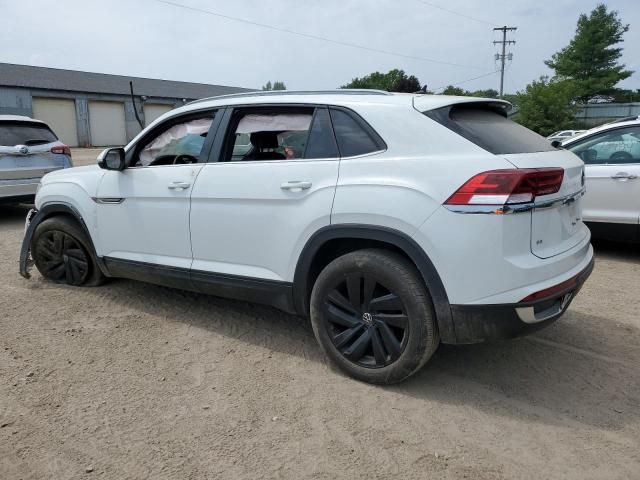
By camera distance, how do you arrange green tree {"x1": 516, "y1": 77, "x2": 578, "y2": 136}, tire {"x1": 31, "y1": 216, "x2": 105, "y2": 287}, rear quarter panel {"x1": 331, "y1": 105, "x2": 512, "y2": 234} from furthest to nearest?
green tree {"x1": 516, "y1": 77, "x2": 578, "y2": 136} < tire {"x1": 31, "y1": 216, "x2": 105, "y2": 287} < rear quarter panel {"x1": 331, "y1": 105, "x2": 512, "y2": 234}

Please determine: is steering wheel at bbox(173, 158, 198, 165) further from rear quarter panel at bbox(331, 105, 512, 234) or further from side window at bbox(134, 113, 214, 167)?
rear quarter panel at bbox(331, 105, 512, 234)

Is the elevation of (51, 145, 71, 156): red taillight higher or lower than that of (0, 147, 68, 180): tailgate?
higher

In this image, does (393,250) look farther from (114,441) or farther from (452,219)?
(114,441)

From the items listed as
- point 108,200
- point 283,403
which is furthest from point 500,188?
point 108,200

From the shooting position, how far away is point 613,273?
5.50 m

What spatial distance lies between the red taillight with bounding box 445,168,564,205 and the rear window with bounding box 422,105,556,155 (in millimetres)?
196

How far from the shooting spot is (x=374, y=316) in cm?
306

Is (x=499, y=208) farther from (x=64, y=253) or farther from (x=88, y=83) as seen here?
(x=88, y=83)

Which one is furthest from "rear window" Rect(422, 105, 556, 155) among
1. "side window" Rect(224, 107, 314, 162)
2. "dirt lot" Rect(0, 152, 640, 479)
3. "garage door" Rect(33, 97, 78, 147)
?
"garage door" Rect(33, 97, 78, 147)

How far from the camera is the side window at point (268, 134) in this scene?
3455 mm

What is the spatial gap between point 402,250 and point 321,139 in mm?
896

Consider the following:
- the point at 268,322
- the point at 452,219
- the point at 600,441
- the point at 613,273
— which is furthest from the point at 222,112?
the point at 613,273

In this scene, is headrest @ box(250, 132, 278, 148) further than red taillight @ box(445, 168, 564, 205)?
Yes

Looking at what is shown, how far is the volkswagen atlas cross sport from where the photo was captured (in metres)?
2.72
